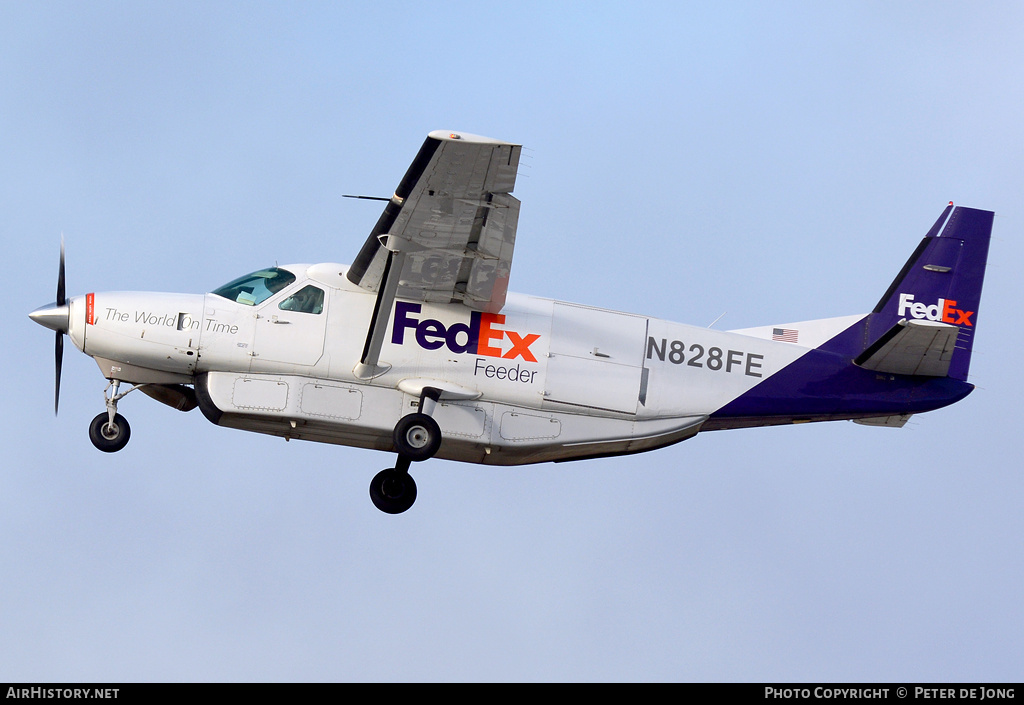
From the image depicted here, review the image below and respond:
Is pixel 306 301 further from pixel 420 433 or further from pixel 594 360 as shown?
pixel 594 360

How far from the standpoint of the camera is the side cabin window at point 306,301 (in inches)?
766

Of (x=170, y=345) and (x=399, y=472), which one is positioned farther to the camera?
(x=399, y=472)

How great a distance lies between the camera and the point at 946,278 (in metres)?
21.6

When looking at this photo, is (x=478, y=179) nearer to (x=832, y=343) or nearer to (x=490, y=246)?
(x=490, y=246)

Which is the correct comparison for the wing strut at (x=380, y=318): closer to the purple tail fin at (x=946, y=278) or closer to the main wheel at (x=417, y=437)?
the main wheel at (x=417, y=437)

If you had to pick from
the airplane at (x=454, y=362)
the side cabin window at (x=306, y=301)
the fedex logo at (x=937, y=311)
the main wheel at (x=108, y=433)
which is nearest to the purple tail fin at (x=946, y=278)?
the fedex logo at (x=937, y=311)

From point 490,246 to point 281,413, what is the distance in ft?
12.7

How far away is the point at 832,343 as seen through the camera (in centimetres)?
2106

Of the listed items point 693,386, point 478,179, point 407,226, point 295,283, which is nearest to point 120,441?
point 295,283

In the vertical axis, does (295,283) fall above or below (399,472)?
above

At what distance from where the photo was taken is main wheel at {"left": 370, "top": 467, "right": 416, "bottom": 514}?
20.6 meters

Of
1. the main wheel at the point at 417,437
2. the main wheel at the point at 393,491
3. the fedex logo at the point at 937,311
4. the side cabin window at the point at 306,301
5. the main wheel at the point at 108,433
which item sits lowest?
the main wheel at the point at 393,491

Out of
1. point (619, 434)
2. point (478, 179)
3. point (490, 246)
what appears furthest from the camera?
point (619, 434)

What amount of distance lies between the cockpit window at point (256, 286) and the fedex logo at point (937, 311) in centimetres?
990
